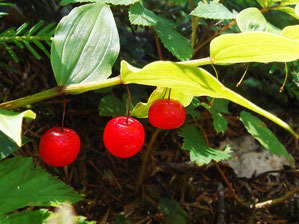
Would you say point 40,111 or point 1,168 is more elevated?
point 1,168

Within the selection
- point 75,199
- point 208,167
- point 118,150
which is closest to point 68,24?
point 118,150

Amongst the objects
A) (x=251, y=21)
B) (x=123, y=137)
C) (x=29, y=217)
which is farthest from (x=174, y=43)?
(x=29, y=217)

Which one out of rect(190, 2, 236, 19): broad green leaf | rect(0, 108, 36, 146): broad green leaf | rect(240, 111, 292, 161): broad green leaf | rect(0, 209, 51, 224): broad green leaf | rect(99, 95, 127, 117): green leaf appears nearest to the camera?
rect(0, 108, 36, 146): broad green leaf

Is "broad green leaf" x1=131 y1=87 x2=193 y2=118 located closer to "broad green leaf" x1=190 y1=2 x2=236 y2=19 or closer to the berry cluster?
the berry cluster

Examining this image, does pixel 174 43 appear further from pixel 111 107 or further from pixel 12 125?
pixel 12 125

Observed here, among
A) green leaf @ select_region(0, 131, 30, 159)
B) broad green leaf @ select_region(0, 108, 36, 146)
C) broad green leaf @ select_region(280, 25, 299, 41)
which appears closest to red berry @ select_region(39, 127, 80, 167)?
green leaf @ select_region(0, 131, 30, 159)

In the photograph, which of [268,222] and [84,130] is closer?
[268,222]

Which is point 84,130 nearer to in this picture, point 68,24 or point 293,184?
point 68,24
